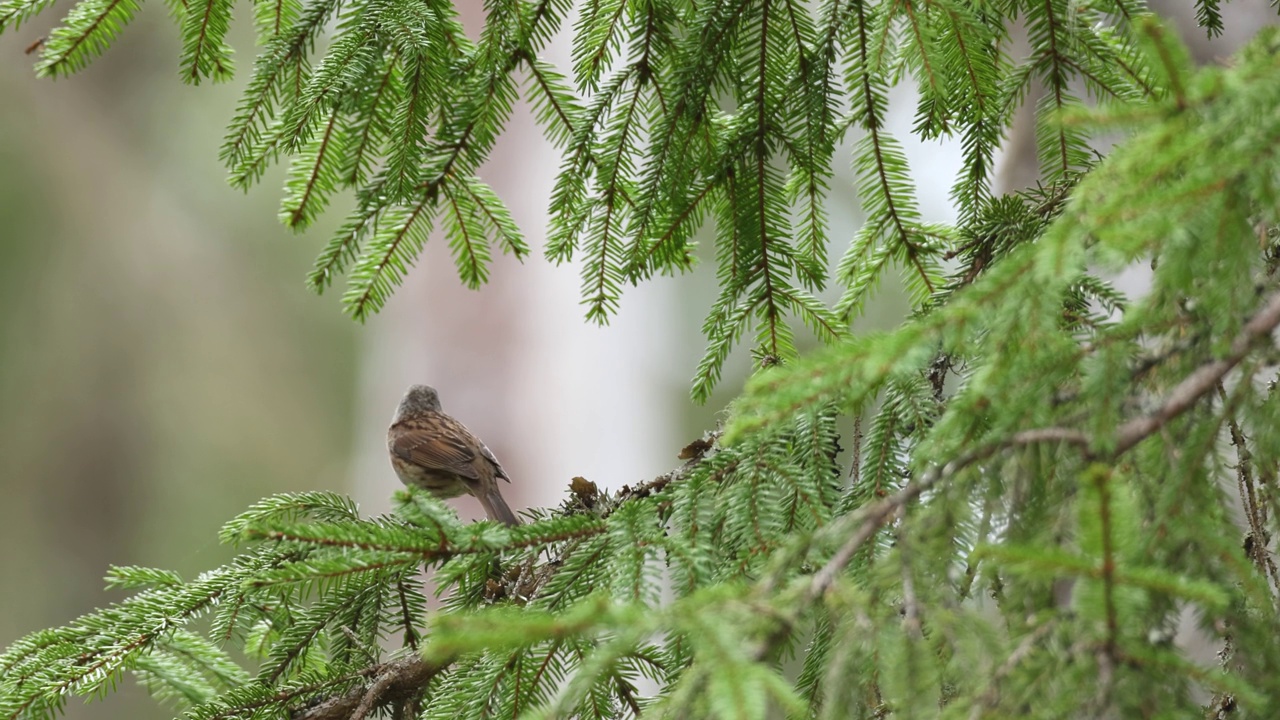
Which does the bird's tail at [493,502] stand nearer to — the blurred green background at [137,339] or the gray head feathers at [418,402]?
the gray head feathers at [418,402]

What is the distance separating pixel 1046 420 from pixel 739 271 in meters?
1.11

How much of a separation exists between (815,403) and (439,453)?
2.34 m

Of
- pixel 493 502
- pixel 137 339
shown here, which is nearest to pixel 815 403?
pixel 493 502

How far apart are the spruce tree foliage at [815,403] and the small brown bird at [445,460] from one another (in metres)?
0.91

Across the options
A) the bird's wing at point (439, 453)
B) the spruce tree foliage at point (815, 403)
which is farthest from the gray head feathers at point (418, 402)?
the spruce tree foliage at point (815, 403)

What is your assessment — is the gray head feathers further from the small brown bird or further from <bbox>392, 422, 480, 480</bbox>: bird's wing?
<bbox>392, 422, 480, 480</bbox>: bird's wing

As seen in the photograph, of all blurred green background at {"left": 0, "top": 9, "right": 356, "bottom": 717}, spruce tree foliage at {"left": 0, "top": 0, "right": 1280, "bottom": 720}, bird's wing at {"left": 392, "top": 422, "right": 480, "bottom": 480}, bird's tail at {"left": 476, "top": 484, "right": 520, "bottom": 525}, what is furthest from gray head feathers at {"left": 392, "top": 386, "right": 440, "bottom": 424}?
blurred green background at {"left": 0, "top": 9, "right": 356, "bottom": 717}

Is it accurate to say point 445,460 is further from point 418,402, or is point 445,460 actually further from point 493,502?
point 418,402

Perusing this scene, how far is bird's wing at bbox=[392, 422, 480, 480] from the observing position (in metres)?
3.21

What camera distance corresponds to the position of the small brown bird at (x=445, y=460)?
10.6 ft

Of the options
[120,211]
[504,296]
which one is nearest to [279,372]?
[120,211]

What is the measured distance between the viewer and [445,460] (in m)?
3.23

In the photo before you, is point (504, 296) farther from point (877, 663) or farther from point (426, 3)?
point (877, 663)

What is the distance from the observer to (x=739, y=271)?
6.88ft
